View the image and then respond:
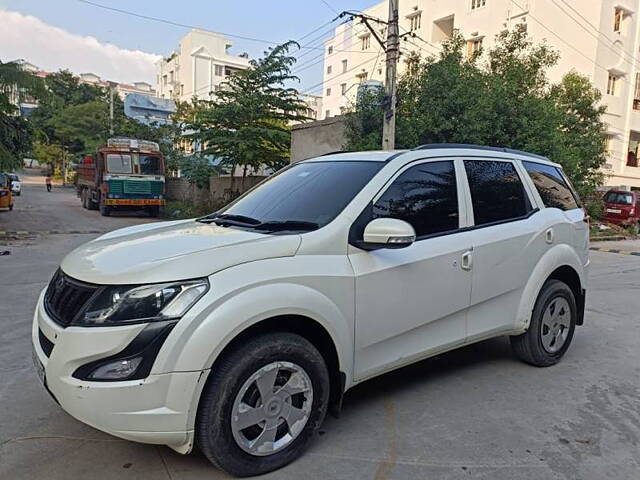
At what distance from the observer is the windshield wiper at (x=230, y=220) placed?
3.36 metres

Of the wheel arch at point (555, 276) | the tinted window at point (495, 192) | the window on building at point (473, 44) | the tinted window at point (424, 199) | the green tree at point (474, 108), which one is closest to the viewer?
the tinted window at point (424, 199)

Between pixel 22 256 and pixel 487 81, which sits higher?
pixel 487 81

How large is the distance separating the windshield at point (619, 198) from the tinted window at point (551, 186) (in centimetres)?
1792

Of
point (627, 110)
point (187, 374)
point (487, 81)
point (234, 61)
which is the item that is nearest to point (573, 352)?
point (187, 374)

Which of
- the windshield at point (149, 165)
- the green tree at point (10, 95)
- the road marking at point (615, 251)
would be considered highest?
the green tree at point (10, 95)

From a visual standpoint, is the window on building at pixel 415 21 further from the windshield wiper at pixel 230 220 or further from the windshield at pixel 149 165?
the windshield wiper at pixel 230 220

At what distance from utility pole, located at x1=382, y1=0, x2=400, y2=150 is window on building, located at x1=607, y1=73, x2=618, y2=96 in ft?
68.5

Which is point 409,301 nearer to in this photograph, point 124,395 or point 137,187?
point 124,395

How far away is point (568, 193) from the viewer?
4809 millimetres

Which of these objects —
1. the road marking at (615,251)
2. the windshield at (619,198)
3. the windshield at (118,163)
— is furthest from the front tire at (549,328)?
the windshield at (118,163)

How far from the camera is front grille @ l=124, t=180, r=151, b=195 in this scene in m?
20.3

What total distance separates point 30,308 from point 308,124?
13.7 metres

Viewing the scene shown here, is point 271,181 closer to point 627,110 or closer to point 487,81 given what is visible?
point 487,81

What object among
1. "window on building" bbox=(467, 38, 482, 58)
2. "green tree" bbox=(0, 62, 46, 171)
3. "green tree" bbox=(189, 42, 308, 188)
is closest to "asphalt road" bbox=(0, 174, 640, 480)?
"green tree" bbox=(0, 62, 46, 171)
